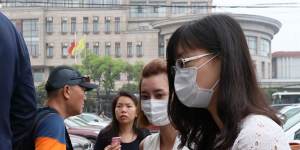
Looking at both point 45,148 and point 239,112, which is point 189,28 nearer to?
point 239,112

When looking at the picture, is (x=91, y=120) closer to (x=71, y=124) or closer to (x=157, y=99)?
(x=71, y=124)

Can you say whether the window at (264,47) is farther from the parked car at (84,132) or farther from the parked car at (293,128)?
the parked car at (293,128)

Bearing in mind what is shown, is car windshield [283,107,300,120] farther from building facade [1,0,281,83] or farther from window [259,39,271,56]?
window [259,39,271,56]

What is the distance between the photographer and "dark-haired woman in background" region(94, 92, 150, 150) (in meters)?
4.46

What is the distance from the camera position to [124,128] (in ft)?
15.3

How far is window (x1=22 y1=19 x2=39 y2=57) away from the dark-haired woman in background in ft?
211

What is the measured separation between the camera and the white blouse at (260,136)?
1541mm

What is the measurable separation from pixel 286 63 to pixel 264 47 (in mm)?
17624

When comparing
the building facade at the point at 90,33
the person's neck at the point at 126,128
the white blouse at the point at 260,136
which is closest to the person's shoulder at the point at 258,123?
the white blouse at the point at 260,136

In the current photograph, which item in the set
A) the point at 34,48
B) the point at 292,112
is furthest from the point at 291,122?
the point at 34,48

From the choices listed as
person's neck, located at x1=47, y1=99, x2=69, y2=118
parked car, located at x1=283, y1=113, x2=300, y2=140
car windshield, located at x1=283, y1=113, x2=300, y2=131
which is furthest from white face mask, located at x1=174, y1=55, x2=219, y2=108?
car windshield, located at x1=283, y1=113, x2=300, y2=131

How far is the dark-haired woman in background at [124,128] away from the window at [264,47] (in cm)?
6455

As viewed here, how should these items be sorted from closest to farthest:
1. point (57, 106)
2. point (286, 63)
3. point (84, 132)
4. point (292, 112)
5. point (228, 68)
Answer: point (228, 68) → point (57, 106) → point (292, 112) → point (84, 132) → point (286, 63)

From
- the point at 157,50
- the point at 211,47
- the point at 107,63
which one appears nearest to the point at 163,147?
the point at 211,47
